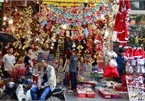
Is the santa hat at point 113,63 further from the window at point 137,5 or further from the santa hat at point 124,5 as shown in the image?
the window at point 137,5

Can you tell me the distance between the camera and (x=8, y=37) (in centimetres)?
775

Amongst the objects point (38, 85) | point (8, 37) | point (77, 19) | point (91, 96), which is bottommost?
point (91, 96)

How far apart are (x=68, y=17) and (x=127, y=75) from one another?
3170 millimetres

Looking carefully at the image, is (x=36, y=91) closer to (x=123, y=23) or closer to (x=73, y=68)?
(x=73, y=68)

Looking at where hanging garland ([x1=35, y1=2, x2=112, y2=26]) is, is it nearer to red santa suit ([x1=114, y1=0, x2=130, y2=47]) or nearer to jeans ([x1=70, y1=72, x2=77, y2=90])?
red santa suit ([x1=114, y1=0, x2=130, y2=47])

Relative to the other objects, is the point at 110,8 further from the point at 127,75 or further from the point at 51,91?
the point at 51,91

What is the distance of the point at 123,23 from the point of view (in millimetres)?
7629

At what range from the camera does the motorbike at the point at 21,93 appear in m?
7.32

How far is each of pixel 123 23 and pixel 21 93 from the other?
12.7ft

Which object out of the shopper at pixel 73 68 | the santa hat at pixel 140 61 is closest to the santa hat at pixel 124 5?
the santa hat at pixel 140 61

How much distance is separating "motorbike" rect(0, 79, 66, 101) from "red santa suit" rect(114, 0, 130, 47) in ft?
8.07

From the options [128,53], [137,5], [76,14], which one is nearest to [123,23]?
[128,53]

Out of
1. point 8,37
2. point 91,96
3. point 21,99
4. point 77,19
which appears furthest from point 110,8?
point 21,99

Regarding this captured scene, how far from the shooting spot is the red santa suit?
7.50 metres
